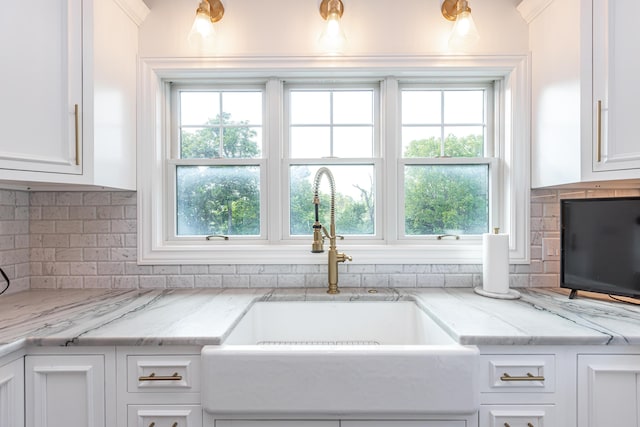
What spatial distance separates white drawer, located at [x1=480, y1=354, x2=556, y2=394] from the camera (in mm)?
1111

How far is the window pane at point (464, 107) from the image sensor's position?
1.89 m

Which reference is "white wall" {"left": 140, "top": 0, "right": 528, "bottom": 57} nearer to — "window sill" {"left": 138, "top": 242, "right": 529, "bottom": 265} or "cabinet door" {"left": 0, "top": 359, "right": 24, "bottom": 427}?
"window sill" {"left": 138, "top": 242, "right": 529, "bottom": 265}

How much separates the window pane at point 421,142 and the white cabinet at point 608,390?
1167mm

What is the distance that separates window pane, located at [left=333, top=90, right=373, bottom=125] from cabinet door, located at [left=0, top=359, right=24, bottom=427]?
172 cm

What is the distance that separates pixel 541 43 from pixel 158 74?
1989 millimetres

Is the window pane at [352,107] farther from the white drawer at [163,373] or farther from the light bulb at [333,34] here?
the white drawer at [163,373]

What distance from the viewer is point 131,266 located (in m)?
1.76

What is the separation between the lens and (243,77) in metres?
1.82

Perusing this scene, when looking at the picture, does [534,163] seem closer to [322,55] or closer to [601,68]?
[601,68]

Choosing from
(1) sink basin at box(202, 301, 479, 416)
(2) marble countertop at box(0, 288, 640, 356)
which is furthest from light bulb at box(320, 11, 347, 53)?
(1) sink basin at box(202, 301, 479, 416)

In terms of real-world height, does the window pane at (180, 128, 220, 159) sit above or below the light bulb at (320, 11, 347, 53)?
below

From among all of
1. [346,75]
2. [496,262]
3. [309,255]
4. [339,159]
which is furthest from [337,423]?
[346,75]

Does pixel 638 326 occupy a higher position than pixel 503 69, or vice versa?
pixel 503 69

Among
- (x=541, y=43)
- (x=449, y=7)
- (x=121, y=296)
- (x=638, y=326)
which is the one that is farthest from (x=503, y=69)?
(x=121, y=296)
